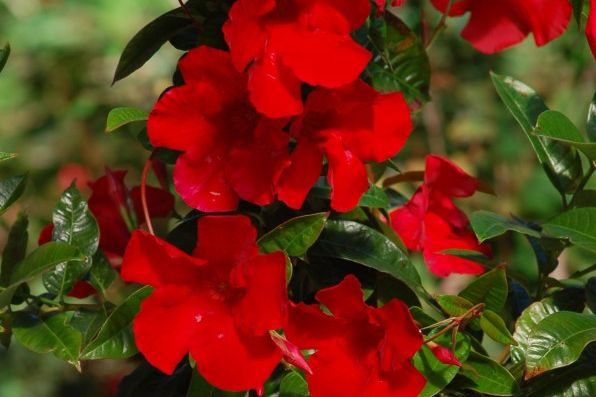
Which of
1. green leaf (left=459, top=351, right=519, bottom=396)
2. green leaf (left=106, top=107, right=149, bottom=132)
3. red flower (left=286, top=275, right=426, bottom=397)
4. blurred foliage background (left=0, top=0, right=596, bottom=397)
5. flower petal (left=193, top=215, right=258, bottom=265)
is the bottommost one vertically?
blurred foliage background (left=0, top=0, right=596, bottom=397)

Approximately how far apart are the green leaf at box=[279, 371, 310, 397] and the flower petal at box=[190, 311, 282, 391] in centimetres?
9

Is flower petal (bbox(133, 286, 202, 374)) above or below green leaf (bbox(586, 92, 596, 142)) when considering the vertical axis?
below

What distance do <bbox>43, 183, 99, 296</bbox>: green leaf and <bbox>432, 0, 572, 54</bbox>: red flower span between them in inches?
15.2

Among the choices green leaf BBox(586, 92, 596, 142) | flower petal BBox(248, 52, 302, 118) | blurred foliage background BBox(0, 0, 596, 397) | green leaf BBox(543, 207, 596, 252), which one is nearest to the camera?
flower petal BBox(248, 52, 302, 118)

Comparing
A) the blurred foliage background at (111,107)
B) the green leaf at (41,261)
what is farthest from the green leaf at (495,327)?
the blurred foliage background at (111,107)

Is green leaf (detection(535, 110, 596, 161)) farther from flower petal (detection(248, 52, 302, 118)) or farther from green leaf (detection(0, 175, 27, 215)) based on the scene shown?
green leaf (detection(0, 175, 27, 215))

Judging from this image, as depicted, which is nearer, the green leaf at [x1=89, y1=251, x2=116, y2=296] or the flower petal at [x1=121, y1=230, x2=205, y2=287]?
the flower petal at [x1=121, y1=230, x2=205, y2=287]

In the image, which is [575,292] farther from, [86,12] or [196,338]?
[86,12]

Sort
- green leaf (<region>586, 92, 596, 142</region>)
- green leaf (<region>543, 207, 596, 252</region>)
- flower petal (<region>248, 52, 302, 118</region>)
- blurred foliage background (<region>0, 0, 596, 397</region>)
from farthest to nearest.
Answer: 1. blurred foliage background (<region>0, 0, 596, 397</region>)
2. green leaf (<region>586, 92, 596, 142</region>)
3. green leaf (<region>543, 207, 596, 252</region>)
4. flower petal (<region>248, 52, 302, 118</region>)

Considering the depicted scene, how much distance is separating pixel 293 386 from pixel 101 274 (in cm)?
23

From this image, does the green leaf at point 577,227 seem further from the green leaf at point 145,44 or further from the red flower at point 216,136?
the green leaf at point 145,44

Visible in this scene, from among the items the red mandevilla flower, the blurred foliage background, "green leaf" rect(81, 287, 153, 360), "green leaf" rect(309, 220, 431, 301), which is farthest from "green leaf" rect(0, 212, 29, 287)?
the blurred foliage background

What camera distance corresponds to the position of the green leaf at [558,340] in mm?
821

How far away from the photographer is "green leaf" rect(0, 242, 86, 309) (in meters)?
0.85
